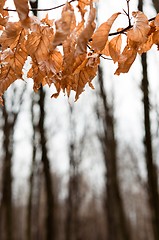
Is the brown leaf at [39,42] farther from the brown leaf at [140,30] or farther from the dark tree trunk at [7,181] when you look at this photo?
the dark tree trunk at [7,181]

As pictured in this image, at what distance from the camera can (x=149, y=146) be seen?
548 centimetres

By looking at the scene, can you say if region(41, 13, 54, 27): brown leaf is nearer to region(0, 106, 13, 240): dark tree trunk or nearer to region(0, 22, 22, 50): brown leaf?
region(0, 22, 22, 50): brown leaf

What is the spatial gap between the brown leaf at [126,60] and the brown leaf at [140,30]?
0.08 m

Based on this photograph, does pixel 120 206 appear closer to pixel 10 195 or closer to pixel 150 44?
pixel 10 195

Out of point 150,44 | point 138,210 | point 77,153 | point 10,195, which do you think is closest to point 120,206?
point 10,195

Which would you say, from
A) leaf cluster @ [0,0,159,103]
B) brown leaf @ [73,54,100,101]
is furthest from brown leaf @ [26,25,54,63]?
brown leaf @ [73,54,100,101]

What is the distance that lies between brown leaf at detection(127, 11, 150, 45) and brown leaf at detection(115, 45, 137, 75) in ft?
0.28

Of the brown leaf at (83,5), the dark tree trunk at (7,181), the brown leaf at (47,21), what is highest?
the brown leaf at (47,21)

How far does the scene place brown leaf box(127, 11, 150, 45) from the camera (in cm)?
98

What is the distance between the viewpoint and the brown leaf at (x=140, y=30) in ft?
3.21

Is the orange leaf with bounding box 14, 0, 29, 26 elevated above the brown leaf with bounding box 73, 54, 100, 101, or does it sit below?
above

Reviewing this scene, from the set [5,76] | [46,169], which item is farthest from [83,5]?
[46,169]

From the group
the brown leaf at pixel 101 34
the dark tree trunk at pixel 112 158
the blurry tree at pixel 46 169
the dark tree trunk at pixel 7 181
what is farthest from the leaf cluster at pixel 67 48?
the dark tree trunk at pixel 7 181

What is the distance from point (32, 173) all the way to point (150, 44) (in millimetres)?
11686
